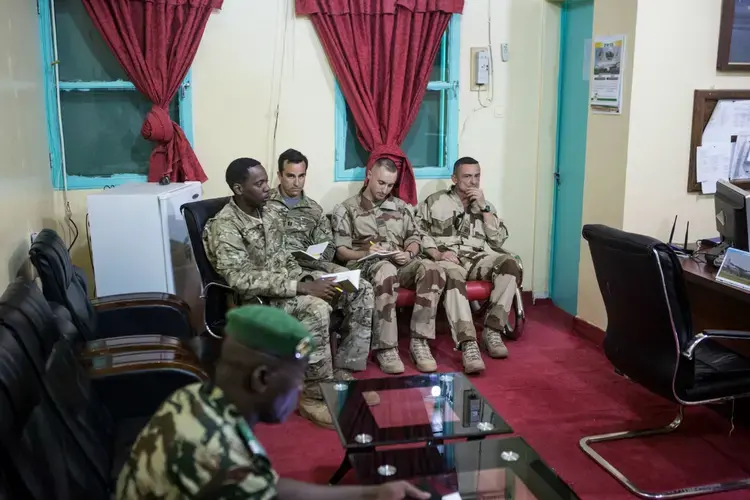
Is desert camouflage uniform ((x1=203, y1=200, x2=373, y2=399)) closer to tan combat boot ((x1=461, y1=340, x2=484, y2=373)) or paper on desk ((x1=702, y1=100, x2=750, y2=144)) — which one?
tan combat boot ((x1=461, y1=340, x2=484, y2=373))

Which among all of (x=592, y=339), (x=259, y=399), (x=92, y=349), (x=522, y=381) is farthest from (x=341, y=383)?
(x=592, y=339)

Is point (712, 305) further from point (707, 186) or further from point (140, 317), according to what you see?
point (140, 317)

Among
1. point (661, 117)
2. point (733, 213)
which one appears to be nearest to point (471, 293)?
point (661, 117)

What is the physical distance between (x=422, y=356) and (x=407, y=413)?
48.8 inches

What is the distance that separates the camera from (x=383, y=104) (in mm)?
4430

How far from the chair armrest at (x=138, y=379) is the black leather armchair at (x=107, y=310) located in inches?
3.9

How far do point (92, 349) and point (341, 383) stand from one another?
93 cm

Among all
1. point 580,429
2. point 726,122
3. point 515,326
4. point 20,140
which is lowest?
point 580,429

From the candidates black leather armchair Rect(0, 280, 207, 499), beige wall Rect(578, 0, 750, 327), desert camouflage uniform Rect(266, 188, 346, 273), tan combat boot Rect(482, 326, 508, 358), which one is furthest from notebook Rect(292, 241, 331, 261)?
beige wall Rect(578, 0, 750, 327)

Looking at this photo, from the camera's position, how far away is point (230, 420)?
1.39 meters

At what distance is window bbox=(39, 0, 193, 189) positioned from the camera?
4.07m

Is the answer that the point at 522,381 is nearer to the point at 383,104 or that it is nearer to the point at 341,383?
the point at 341,383

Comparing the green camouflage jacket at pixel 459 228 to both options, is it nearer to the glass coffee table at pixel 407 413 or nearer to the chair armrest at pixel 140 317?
the glass coffee table at pixel 407 413

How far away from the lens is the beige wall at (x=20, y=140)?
297 centimetres
